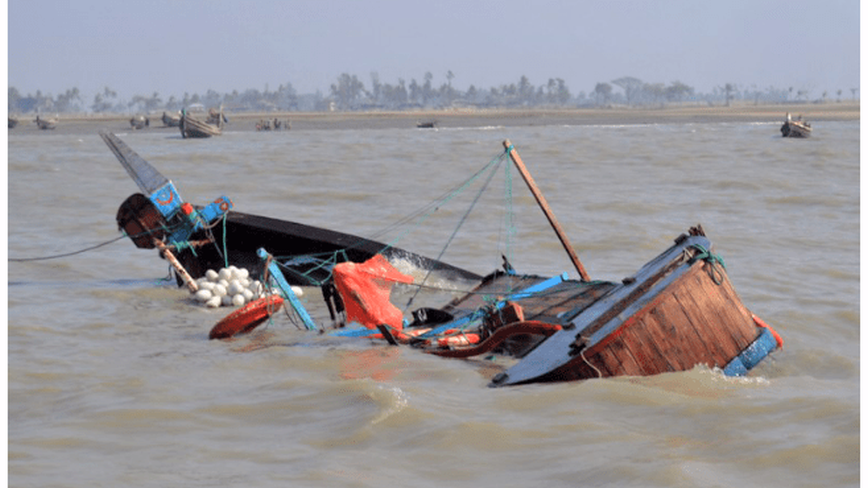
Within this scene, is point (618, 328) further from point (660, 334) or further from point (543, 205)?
point (543, 205)

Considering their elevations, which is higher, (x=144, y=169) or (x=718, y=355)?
(x=144, y=169)

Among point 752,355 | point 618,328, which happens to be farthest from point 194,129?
point 618,328

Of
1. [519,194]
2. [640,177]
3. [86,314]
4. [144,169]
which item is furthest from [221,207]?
[640,177]

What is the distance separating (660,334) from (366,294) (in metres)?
2.90

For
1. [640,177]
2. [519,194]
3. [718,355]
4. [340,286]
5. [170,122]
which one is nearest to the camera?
[718,355]

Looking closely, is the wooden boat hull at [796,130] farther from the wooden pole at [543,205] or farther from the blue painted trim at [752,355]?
the blue painted trim at [752,355]

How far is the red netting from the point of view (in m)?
9.67

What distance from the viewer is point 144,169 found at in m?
13.1

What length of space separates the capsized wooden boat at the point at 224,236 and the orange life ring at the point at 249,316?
2.30 meters

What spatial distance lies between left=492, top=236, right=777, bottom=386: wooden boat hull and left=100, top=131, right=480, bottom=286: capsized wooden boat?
424 centimetres

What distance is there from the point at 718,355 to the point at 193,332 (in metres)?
5.01

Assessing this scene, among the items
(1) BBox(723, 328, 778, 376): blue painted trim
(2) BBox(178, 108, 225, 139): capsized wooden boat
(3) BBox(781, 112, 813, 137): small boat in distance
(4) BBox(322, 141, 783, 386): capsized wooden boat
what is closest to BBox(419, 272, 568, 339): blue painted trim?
(4) BBox(322, 141, 783, 386): capsized wooden boat

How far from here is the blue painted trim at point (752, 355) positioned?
808 centimetres

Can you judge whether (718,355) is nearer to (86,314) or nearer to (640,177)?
(86,314)
